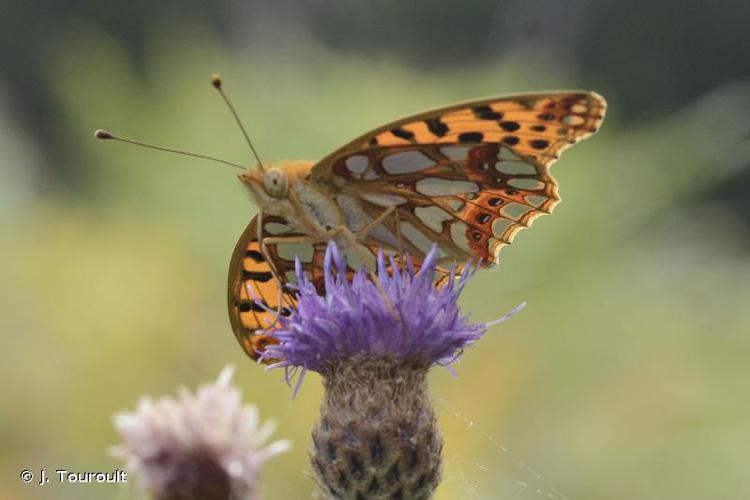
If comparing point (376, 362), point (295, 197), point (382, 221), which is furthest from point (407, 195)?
point (376, 362)

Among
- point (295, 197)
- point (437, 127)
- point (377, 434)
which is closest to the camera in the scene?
point (377, 434)

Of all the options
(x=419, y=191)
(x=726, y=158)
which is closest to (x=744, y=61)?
Answer: (x=726, y=158)

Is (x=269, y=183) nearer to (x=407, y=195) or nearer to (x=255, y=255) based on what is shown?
(x=255, y=255)

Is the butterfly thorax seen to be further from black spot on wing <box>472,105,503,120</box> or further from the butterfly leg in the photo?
black spot on wing <box>472,105,503,120</box>

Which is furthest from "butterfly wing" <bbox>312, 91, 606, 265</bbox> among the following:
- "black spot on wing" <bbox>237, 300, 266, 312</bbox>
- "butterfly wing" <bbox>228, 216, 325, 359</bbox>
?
"black spot on wing" <bbox>237, 300, 266, 312</bbox>

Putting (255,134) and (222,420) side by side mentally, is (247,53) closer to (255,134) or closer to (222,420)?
(255,134)
